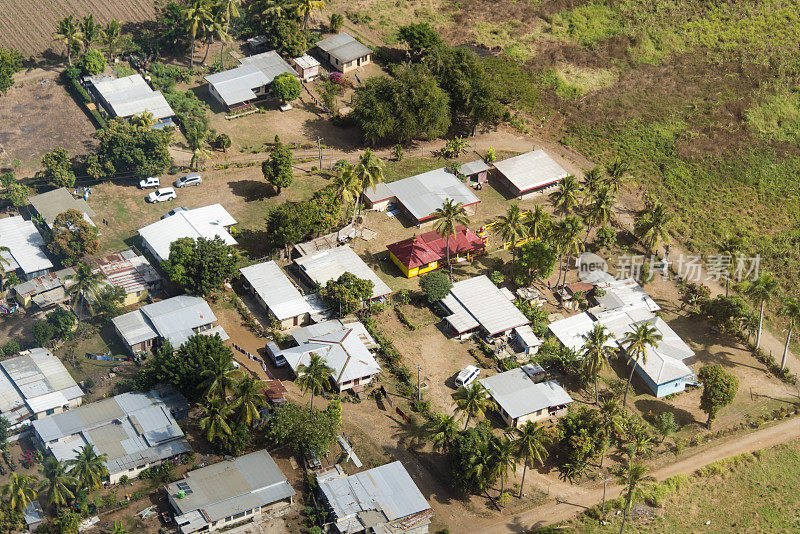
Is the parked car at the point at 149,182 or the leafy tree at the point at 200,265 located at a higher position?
the parked car at the point at 149,182

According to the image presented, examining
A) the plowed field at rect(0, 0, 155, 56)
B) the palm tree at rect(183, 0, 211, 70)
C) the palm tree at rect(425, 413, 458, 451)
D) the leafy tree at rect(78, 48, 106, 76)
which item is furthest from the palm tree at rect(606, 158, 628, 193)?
the plowed field at rect(0, 0, 155, 56)

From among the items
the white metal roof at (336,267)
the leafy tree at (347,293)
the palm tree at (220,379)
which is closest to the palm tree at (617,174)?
the white metal roof at (336,267)

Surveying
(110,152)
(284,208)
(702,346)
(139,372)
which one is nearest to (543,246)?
(702,346)

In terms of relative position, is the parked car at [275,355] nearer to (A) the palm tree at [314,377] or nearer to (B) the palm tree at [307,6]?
(A) the palm tree at [314,377]

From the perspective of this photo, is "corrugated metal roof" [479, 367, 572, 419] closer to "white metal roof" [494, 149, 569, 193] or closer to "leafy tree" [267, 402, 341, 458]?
"leafy tree" [267, 402, 341, 458]

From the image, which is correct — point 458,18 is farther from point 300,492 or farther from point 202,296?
point 300,492
